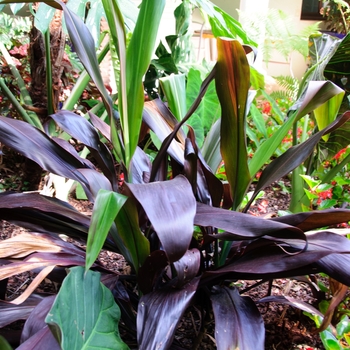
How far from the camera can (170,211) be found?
1.73 ft

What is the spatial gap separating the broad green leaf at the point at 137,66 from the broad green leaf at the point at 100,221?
0.79ft

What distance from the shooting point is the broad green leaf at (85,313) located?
0.50 m

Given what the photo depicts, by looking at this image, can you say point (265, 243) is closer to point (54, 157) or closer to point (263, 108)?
point (54, 157)

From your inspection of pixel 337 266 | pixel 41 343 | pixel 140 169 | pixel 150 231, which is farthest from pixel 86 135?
pixel 337 266

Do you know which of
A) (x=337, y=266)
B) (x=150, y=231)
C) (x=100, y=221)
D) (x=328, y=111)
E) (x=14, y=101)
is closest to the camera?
(x=100, y=221)

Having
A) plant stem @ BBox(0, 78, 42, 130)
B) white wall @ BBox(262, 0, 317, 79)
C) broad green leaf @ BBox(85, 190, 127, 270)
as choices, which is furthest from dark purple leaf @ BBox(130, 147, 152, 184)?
white wall @ BBox(262, 0, 317, 79)

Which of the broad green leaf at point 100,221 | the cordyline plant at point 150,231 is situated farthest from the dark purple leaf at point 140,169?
the broad green leaf at point 100,221

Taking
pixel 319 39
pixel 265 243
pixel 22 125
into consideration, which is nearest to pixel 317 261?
pixel 265 243

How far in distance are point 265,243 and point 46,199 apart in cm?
47

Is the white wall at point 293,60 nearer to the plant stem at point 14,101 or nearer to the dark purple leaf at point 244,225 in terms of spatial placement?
the plant stem at point 14,101

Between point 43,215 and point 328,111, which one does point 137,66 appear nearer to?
point 43,215

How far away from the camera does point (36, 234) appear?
30.7 inches

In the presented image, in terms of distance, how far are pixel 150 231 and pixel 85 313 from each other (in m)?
0.30

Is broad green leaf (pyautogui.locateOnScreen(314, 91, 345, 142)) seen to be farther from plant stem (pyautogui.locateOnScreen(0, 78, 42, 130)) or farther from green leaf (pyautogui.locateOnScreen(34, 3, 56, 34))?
plant stem (pyautogui.locateOnScreen(0, 78, 42, 130))
